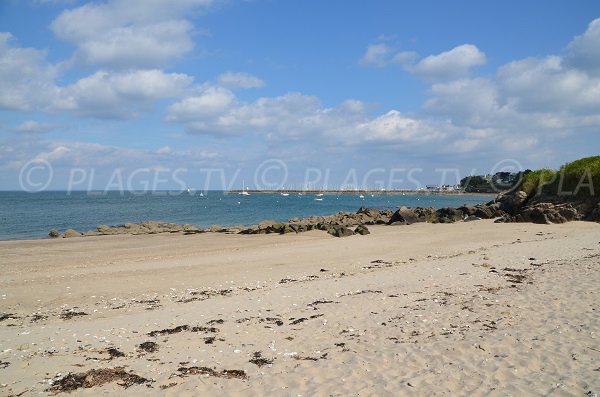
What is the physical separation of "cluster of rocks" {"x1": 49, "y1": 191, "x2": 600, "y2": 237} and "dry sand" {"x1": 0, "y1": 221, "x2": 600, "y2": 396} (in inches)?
461

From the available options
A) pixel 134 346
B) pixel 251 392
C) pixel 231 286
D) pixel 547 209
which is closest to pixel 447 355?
pixel 251 392

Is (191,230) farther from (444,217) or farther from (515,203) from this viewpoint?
(515,203)

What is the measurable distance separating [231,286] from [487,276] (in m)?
7.11

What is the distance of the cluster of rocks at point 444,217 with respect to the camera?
28.5 meters

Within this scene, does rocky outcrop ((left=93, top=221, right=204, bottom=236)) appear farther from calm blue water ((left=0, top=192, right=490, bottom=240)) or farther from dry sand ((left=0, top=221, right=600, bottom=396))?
dry sand ((left=0, top=221, right=600, bottom=396))

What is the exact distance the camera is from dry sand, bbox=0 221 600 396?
19.5 ft

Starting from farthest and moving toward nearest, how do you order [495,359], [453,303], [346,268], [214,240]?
[214,240] < [346,268] < [453,303] < [495,359]

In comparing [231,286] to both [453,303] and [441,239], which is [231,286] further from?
[441,239]

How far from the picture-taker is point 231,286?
1318 cm

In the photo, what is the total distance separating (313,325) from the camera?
8.73 m

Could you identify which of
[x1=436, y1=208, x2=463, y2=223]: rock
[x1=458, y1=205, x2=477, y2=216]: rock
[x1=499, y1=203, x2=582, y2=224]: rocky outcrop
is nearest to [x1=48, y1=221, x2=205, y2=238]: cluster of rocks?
[x1=436, y1=208, x2=463, y2=223]: rock

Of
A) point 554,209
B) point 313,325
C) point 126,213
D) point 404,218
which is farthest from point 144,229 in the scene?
point 313,325

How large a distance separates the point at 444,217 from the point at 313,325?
28.7 meters

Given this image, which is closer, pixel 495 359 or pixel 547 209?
pixel 495 359
